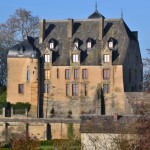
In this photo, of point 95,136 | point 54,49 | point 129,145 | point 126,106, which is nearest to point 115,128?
point 95,136

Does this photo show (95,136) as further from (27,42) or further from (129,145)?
(27,42)

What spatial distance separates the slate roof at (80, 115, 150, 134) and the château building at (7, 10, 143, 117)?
14.3m

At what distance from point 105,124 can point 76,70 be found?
57.8 feet

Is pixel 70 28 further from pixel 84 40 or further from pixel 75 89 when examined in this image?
pixel 75 89

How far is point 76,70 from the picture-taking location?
2429 inches

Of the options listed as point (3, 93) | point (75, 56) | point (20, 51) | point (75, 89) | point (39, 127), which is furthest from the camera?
point (3, 93)

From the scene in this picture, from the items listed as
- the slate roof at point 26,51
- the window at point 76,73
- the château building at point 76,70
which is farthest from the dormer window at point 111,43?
the slate roof at point 26,51

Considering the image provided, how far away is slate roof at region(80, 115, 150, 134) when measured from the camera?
4266 centimetres

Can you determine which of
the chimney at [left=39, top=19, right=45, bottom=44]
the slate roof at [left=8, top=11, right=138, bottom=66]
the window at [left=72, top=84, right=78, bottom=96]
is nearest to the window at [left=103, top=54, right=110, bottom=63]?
the slate roof at [left=8, top=11, right=138, bottom=66]

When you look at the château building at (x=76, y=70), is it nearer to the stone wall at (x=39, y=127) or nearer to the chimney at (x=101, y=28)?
the chimney at (x=101, y=28)

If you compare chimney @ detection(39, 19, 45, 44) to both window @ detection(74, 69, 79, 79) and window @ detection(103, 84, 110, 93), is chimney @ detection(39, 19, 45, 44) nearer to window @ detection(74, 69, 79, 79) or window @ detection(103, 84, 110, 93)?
window @ detection(74, 69, 79, 79)

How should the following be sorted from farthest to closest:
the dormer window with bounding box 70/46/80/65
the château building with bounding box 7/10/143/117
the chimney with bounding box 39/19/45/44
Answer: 1. the chimney with bounding box 39/19/45/44
2. the dormer window with bounding box 70/46/80/65
3. the château building with bounding box 7/10/143/117

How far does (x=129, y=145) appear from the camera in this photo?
33844mm

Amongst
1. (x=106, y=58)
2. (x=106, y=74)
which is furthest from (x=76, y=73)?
(x=106, y=58)
